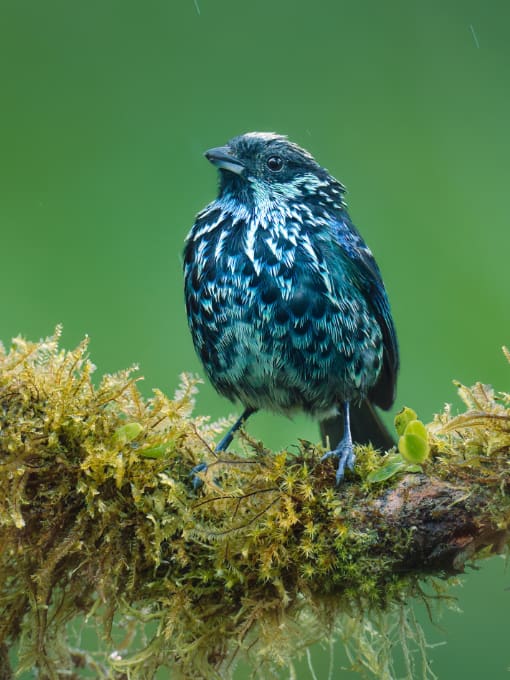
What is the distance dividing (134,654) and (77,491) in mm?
481

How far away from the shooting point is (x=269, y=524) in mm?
1956

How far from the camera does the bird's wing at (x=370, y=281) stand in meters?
2.97

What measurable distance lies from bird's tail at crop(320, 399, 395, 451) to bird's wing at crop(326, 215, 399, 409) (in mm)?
172

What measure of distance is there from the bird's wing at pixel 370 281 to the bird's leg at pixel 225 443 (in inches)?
24.5

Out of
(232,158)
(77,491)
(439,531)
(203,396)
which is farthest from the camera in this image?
(203,396)

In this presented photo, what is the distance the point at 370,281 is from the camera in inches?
119

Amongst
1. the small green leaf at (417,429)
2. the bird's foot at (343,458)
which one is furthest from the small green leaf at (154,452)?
the small green leaf at (417,429)

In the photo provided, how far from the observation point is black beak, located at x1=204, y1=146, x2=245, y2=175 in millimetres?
3115

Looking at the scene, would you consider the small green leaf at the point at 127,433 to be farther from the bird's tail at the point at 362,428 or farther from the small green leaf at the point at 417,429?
the bird's tail at the point at 362,428

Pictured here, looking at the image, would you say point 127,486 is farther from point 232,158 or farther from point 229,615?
point 232,158

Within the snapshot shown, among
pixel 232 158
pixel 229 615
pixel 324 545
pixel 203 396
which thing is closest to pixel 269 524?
pixel 324 545

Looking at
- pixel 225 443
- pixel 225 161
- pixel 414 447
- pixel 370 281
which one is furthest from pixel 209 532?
pixel 225 161

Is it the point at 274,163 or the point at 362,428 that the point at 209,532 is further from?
the point at 274,163

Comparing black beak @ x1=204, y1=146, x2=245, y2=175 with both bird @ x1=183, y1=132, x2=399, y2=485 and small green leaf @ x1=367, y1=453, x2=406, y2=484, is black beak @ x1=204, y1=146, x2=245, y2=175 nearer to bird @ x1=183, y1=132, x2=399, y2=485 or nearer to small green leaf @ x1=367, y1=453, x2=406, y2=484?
bird @ x1=183, y1=132, x2=399, y2=485
